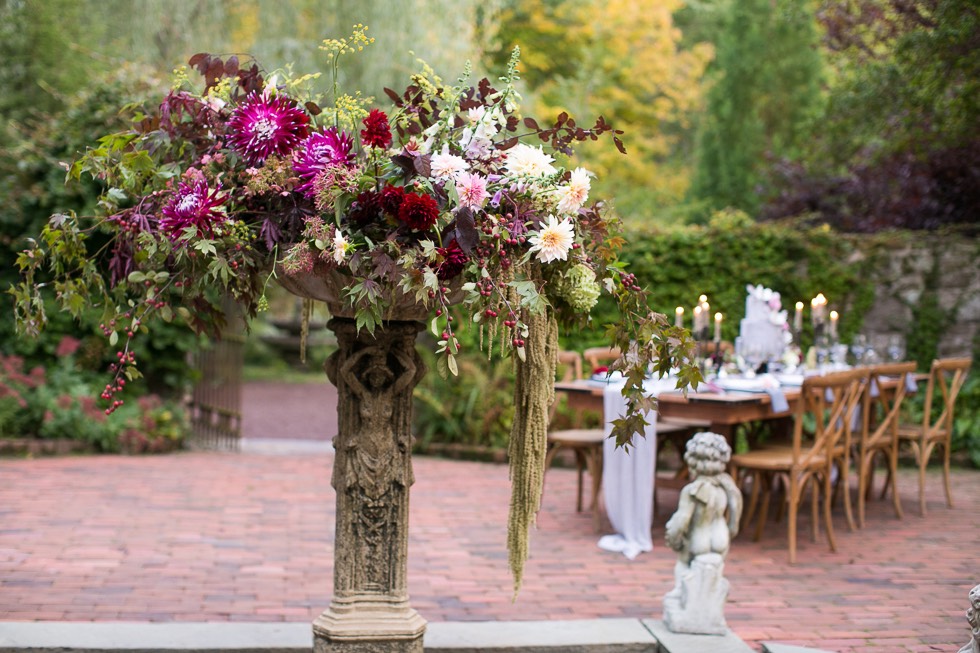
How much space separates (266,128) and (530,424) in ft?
3.91

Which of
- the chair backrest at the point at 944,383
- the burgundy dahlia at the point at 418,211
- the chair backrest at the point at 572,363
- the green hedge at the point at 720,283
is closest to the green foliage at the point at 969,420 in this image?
the green hedge at the point at 720,283

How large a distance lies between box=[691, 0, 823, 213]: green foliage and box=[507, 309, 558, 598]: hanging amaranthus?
14.5 meters

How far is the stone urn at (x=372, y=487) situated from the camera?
3510 mm

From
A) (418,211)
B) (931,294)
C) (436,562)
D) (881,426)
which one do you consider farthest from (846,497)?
(418,211)

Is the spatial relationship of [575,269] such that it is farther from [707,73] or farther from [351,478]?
[707,73]

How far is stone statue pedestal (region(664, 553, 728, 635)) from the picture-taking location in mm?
4168

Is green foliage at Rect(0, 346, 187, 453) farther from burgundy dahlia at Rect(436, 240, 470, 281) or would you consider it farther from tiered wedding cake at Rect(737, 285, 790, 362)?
burgundy dahlia at Rect(436, 240, 470, 281)

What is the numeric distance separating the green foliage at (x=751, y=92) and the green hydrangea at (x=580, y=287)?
47.4 feet

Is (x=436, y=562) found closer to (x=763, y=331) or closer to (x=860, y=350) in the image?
(x=763, y=331)

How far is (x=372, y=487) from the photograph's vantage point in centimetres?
353

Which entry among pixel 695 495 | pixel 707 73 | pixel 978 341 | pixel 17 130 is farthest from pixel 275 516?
pixel 707 73

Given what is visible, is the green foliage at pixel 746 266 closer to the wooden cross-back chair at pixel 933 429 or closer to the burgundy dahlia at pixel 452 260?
the wooden cross-back chair at pixel 933 429

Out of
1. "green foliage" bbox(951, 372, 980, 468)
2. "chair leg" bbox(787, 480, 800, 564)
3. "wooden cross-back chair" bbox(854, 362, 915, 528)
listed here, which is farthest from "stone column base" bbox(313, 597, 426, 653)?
"green foliage" bbox(951, 372, 980, 468)

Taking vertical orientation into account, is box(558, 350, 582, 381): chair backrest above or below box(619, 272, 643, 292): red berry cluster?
below
